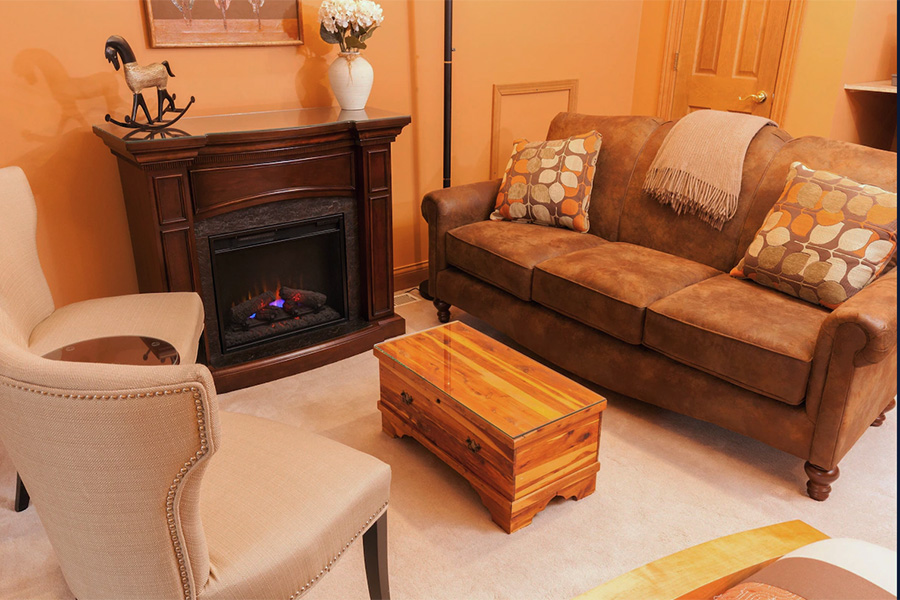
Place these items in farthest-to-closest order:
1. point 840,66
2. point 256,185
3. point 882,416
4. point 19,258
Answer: point 840,66
point 256,185
point 882,416
point 19,258

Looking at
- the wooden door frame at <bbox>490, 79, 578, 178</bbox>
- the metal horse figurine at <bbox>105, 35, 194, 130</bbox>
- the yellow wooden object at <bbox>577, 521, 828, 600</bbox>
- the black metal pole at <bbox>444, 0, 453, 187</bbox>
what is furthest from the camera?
the wooden door frame at <bbox>490, 79, 578, 178</bbox>

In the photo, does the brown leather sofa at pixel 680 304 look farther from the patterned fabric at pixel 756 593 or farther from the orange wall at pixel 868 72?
the orange wall at pixel 868 72

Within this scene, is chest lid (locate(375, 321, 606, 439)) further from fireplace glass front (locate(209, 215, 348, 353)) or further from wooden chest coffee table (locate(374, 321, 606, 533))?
fireplace glass front (locate(209, 215, 348, 353))

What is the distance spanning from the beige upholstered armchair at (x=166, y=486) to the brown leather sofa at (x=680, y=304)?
1321mm

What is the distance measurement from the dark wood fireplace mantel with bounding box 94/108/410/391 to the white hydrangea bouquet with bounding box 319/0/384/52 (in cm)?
30

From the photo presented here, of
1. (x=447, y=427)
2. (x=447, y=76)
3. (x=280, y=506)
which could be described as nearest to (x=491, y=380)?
(x=447, y=427)

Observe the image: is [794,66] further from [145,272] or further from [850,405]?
[145,272]

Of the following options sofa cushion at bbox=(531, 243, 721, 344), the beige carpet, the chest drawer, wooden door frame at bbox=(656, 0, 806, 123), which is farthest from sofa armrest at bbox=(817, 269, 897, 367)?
wooden door frame at bbox=(656, 0, 806, 123)

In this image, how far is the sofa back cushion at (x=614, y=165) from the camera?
323 cm

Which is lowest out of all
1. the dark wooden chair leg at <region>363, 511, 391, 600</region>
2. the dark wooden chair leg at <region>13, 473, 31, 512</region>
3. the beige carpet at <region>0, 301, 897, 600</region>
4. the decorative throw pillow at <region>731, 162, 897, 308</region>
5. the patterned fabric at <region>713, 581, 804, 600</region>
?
the beige carpet at <region>0, 301, 897, 600</region>

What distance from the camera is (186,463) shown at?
1075 mm

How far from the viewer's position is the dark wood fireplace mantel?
8.26 feet

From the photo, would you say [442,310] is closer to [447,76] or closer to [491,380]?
[447,76]

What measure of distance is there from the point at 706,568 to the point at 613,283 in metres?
1.52
